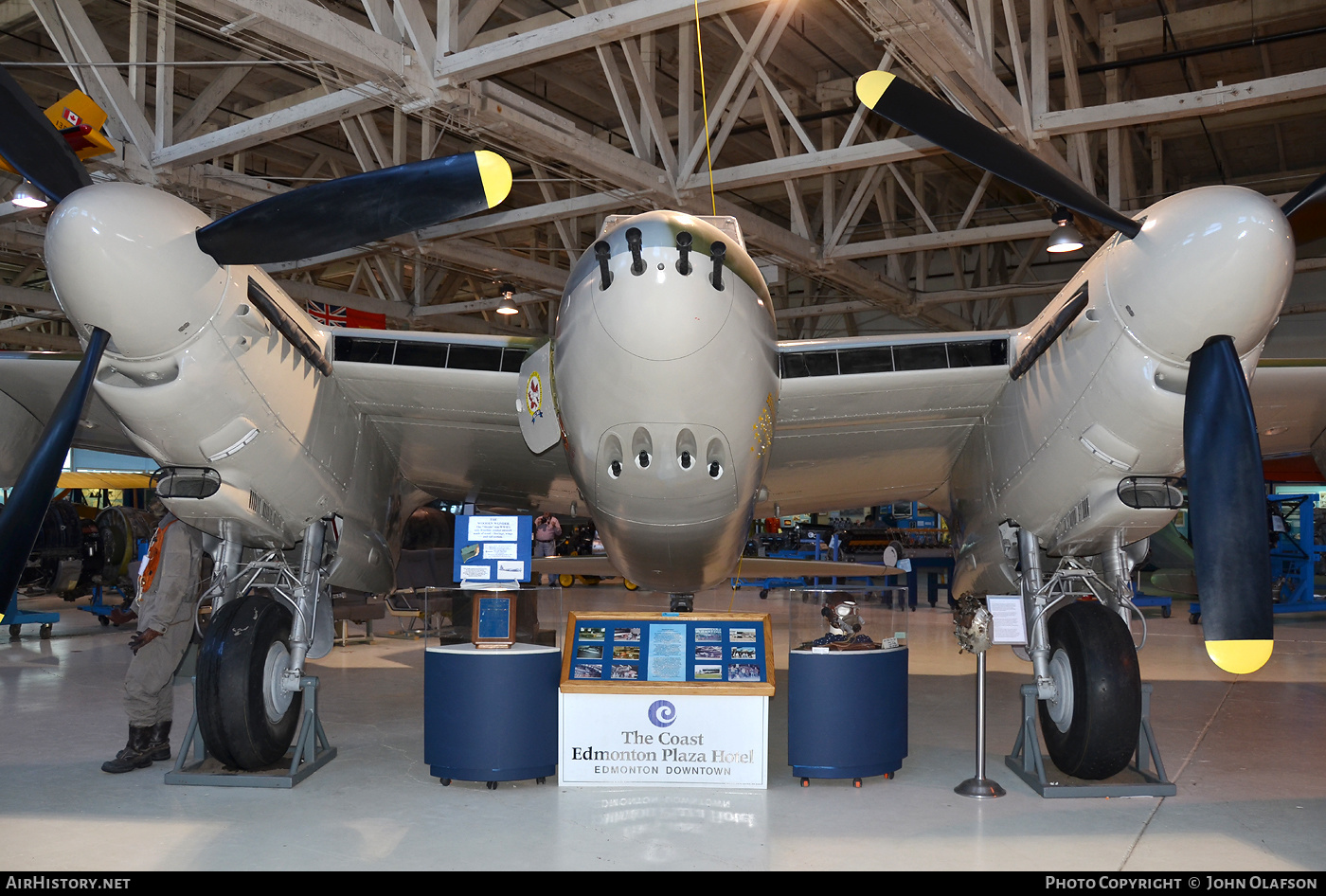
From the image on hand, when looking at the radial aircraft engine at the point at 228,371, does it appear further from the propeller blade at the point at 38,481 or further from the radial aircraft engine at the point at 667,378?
the radial aircraft engine at the point at 667,378

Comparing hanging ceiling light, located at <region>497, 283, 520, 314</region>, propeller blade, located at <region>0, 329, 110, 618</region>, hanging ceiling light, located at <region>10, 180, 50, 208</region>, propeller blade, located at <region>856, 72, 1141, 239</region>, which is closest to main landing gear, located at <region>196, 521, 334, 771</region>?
propeller blade, located at <region>0, 329, 110, 618</region>

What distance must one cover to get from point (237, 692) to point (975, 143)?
5818 mm

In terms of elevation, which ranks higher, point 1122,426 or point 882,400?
point 882,400

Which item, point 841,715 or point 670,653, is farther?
point 670,653

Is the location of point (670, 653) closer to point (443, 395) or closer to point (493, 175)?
point (443, 395)

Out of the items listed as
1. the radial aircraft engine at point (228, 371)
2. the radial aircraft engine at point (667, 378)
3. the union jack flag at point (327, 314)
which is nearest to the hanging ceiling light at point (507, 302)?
the union jack flag at point (327, 314)

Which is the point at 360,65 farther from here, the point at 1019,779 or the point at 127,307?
the point at 1019,779


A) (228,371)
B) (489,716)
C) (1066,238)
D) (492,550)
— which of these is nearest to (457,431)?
(492,550)

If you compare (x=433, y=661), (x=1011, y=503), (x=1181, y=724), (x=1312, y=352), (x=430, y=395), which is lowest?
(x=1181, y=724)

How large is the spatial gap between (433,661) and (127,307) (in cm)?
282

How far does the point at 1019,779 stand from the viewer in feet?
21.4

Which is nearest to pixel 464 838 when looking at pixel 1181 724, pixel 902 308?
pixel 1181 724

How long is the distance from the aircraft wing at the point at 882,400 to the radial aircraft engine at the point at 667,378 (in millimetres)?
812

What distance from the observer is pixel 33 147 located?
543 cm
